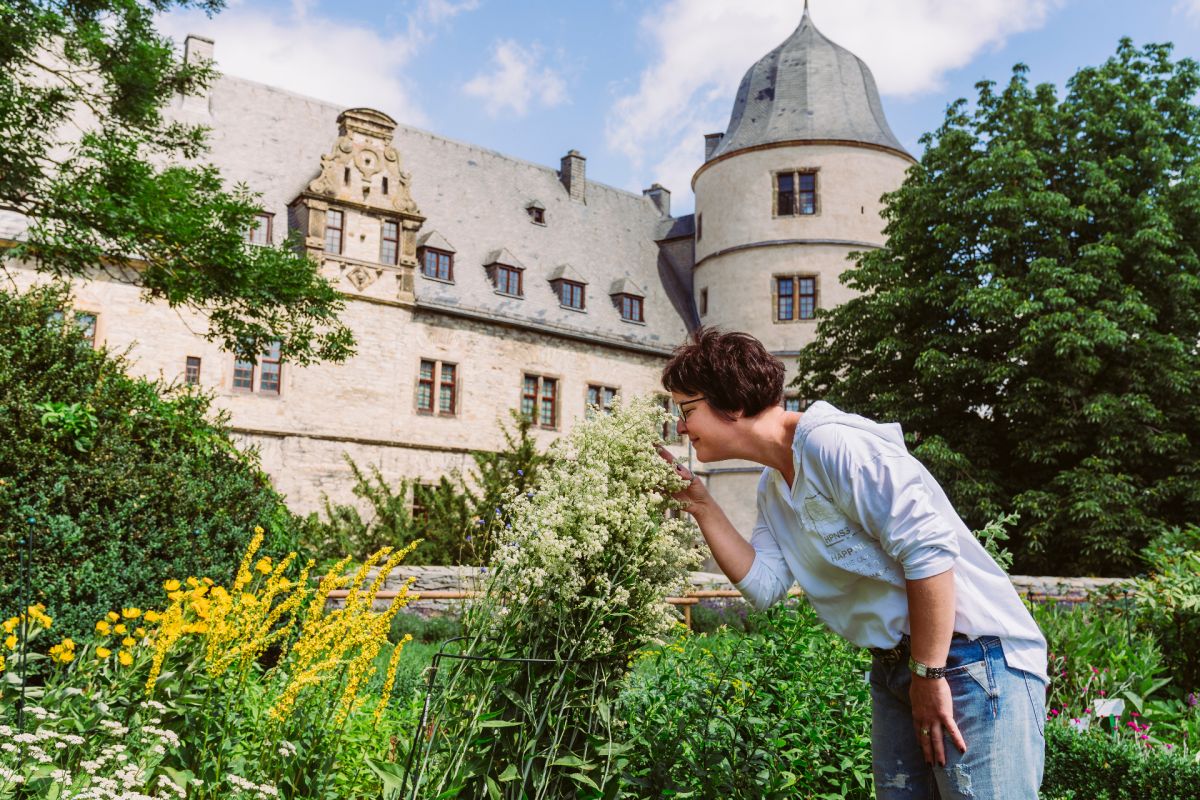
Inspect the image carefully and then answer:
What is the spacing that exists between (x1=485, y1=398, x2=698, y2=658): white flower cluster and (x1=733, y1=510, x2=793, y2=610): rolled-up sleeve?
1.29 feet

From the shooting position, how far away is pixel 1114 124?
17.5 meters

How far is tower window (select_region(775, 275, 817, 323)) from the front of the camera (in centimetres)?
2520

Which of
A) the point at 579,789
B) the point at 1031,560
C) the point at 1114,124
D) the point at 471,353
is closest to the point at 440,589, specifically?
the point at 579,789

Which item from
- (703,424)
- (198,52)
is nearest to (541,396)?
(198,52)

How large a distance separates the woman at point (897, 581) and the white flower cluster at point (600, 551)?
18.3 inches

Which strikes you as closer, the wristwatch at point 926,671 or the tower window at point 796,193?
the wristwatch at point 926,671

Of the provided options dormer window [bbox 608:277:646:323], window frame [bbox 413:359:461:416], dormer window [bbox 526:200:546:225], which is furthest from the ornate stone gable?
dormer window [bbox 608:277:646:323]

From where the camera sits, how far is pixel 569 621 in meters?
3.08

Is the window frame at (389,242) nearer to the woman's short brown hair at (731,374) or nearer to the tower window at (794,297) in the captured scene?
the tower window at (794,297)

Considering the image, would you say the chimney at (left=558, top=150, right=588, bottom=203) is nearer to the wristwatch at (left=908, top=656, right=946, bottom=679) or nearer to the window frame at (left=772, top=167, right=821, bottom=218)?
the window frame at (left=772, top=167, right=821, bottom=218)

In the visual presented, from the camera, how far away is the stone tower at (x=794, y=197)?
2512 cm

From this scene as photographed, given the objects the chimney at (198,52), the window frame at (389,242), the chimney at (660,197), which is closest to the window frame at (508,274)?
the window frame at (389,242)

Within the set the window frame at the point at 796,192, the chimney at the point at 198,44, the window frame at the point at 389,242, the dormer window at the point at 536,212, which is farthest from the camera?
the dormer window at the point at 536,212

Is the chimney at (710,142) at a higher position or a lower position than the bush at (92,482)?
higher
